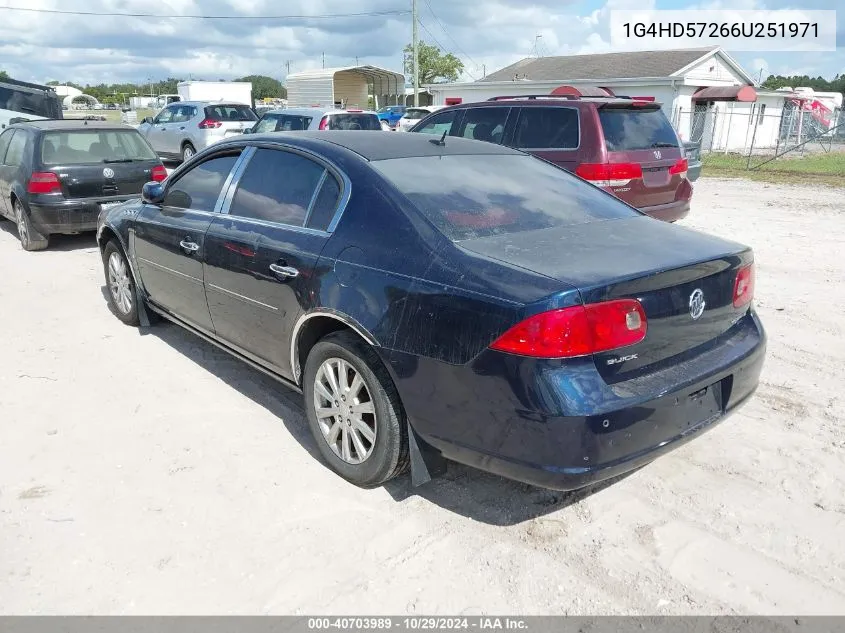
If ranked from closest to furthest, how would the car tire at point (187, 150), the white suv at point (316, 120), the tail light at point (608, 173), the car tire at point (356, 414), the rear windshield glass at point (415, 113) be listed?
1. the car tire at point (356, 414)
2. the tail light at point (608, 173)
3. the white suv at point (316, 120)
4. the car tire at point (187, 150)
5. the rear windshield glass at point (415, 113)

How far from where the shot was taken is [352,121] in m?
14.1

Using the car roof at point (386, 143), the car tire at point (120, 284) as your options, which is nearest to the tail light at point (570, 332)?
the car roof at point (386, 143)

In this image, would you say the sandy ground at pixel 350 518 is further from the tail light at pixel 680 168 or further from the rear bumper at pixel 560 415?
the tail light at pixel 680 168

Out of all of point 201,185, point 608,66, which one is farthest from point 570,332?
point 608,66

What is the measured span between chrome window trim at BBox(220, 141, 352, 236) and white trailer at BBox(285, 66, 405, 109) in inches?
1381

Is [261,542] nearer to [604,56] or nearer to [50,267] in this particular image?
[50,267]

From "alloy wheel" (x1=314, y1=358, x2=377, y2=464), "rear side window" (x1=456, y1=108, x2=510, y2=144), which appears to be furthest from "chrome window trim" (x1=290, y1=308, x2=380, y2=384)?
"rear side window" (x1=456, y1=108, x2=510, y2=144)

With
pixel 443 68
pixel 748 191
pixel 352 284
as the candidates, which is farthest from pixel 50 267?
pixel 443 68

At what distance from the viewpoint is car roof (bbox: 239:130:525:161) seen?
12.2 ft

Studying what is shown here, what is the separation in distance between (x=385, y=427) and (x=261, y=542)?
0.73m

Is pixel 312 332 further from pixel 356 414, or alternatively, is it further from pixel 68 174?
pixel 68 174

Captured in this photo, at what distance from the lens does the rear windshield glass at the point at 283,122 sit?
13688mm

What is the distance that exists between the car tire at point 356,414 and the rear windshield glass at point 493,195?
2.34ft

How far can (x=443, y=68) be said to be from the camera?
64688 millimetres
